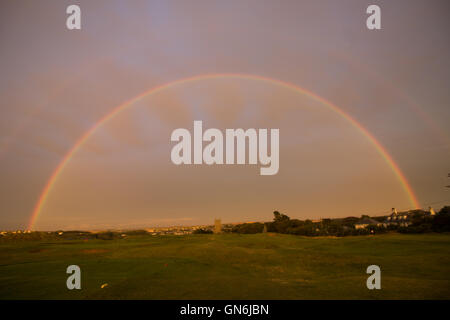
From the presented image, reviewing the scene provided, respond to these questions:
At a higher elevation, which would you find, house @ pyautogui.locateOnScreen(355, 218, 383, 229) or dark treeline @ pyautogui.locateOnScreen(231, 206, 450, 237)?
dark treeline @ pyautogui.locateOnScreen(231, 206, 450, 237)

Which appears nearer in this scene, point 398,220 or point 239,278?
point 239,278

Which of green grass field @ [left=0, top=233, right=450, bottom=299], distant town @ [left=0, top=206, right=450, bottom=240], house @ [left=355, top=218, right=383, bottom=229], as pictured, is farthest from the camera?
house @ [left=355, top=218, right=383, bottom=229]

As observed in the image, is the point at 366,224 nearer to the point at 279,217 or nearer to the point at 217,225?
the point at 279,217

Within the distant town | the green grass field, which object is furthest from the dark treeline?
the green grass field

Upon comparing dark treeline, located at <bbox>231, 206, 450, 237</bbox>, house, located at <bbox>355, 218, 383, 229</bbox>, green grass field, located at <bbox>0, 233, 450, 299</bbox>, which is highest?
green grass field, located at <bbox>0, 233, 450, 299</bbox>

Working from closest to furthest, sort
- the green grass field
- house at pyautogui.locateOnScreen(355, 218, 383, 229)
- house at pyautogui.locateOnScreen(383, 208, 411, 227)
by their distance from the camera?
the green grass field, house at pyautogui.locateOnScreen(383, 208, 411, 227), house at pyautogui.locateOnScreen(355, 218, 383, 229)

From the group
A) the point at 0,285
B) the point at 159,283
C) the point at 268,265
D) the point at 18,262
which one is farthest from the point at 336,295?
the point at 18,262

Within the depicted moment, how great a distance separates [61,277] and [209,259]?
1434 cm

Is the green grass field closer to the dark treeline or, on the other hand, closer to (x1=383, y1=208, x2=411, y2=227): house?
the dark treeline

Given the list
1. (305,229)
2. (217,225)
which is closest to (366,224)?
(305,229)

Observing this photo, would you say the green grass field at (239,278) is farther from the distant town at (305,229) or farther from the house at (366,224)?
the house at (366,224)

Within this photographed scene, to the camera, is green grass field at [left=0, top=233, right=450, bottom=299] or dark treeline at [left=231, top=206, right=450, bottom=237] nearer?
green grass field at [left=0, top=233, right=450, bottom=299]
